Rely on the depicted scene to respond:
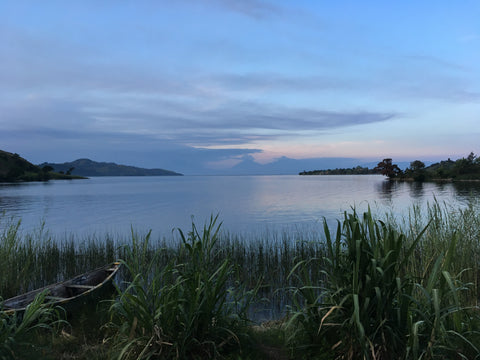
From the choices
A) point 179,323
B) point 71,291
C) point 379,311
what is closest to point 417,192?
point 71,291

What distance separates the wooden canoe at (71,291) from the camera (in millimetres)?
6699

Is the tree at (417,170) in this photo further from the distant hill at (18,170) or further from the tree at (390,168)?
the distant hill at (18,170)

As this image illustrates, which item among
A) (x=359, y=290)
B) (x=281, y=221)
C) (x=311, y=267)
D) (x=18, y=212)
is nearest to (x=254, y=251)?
(x=311, y=267)

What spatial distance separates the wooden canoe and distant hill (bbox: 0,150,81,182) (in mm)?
135579

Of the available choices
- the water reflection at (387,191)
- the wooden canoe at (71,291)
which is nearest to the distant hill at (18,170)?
the water reflection at (387,191)

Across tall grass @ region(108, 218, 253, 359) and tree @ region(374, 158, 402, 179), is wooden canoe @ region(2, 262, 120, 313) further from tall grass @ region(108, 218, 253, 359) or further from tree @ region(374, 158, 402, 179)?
tree @ region(374, 158, 402, 179)

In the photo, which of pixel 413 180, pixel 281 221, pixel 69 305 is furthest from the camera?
pixel 413 180

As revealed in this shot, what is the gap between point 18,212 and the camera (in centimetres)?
3453

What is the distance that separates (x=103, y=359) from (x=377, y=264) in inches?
146

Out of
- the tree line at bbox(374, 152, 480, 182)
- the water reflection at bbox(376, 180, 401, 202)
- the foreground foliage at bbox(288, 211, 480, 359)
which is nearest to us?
the foreground foliage at bbox(288, 211, 480, 359)

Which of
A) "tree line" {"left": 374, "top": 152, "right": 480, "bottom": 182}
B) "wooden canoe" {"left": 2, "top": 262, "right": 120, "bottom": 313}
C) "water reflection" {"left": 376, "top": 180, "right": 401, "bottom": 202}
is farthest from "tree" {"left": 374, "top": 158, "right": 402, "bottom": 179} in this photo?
"wooden canoe" {"left": 2, "top": 262, "right": 120, "bottom": 313}

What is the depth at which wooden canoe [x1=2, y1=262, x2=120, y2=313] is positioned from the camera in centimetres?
670

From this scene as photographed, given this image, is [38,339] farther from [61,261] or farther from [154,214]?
[154,214]

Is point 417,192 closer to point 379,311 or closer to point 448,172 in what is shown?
point 448,172
